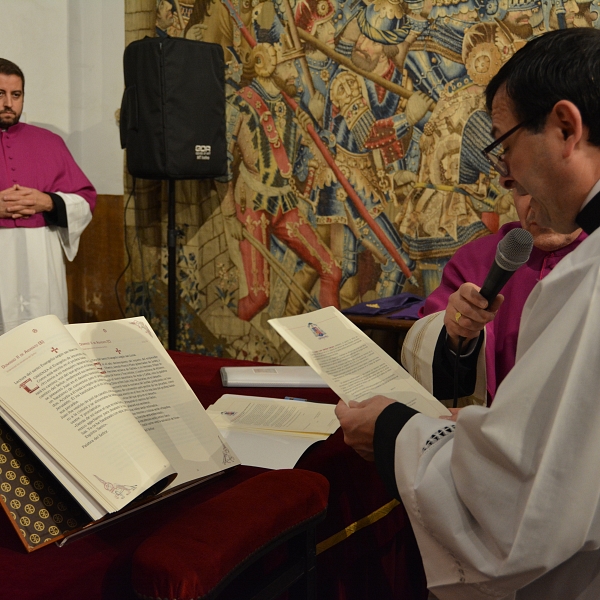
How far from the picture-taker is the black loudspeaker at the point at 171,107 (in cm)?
476

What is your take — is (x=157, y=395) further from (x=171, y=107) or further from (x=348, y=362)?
(x=171, y=107)

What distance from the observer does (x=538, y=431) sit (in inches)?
43.4

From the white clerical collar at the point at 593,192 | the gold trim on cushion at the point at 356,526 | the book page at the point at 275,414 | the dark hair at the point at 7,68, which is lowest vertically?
the gold trim on cushion at the point at 356,526

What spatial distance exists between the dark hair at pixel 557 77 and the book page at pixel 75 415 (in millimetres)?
915

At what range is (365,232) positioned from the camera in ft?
15.8

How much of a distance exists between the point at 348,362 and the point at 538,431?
2.51 ft

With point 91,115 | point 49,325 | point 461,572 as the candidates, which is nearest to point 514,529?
point 461,572

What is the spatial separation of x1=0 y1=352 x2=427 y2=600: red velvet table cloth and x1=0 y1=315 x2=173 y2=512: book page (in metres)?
0.11

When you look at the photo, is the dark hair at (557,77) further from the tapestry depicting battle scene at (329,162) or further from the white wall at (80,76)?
the white wall at (80,76)

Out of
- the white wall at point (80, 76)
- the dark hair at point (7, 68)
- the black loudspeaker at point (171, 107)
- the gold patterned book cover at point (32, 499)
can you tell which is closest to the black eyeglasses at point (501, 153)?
the gold patterned book cover at point (32, 499)

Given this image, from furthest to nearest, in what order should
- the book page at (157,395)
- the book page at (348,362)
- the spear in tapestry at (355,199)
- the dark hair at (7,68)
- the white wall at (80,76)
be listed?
the white wall at (80,76), the spear in tapestry at (355,199), the dark hair at (7,68), the book page at (348,362), the book page at (157,395)

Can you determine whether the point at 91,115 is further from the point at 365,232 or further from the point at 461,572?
the point at 461,572

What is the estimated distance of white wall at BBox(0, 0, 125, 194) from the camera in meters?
5.42

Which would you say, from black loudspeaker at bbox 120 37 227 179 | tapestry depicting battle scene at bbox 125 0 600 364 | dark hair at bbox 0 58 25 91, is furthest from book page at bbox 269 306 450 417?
dark hair at bbox 0 58 25 91
